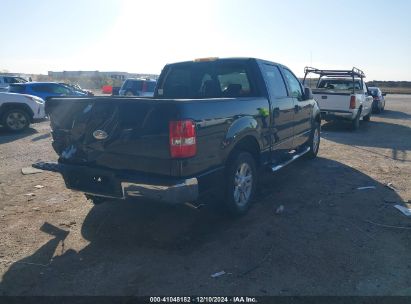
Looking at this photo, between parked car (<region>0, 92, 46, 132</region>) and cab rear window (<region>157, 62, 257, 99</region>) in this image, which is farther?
parked car (<region>0, 92, 46, 132</region>)

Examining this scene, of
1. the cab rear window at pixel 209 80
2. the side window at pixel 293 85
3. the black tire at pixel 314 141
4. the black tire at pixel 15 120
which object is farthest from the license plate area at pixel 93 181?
the black tire at pixel 15 120

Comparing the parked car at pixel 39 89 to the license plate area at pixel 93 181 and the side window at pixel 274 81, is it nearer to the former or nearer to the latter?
the side window at pixel 274 81

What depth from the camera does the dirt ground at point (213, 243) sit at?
3.13 metres

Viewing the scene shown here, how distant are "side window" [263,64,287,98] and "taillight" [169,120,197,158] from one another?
86.0 inches

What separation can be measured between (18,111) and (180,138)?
9.93 metres

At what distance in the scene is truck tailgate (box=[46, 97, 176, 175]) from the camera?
344 centimetres

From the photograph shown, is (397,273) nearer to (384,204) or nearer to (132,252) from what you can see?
(384,204)

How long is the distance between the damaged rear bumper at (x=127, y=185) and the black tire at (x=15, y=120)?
27.9ft

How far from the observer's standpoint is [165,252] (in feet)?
12.2

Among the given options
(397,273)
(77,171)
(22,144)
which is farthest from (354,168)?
(22,144)

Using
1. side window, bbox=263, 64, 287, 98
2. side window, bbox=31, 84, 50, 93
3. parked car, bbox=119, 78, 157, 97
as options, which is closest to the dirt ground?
side window, bbox=263, 64, 287, 98

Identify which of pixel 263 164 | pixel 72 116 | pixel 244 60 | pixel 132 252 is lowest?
pixel 132 252

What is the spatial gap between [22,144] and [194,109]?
25.4ft

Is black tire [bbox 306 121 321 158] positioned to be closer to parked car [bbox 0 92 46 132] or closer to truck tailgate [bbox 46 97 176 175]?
truck tailgate [bbox 46 97 176 175]
